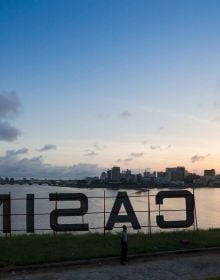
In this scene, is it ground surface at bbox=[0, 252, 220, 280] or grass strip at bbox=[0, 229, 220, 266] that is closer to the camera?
ground surface at bbox=[0, 252, 220, 280]

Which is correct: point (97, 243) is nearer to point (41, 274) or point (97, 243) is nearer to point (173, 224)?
point (41, 274)

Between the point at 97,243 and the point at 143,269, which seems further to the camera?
the point at 97,243

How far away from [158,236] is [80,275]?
8119mm

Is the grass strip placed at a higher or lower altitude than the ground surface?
higher

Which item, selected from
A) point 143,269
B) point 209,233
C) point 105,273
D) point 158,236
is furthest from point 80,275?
point 209,233

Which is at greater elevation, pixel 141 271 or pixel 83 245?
pixel 83 245

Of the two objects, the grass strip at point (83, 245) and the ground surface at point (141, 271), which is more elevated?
the grass strip at point (83, 245)

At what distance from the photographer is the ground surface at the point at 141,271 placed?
1900 cm

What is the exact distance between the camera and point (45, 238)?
83.7 feet

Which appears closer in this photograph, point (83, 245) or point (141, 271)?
point (141, 271)

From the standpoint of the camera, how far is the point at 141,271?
19969 millimetres

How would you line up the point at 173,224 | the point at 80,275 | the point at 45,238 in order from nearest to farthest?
1. the point at 80,275
2. the point at 45,238
3. the point at 173,224

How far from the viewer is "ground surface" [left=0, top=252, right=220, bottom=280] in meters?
19.0

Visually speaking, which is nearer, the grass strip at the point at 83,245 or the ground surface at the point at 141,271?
the ground surface at the point at 141,271
